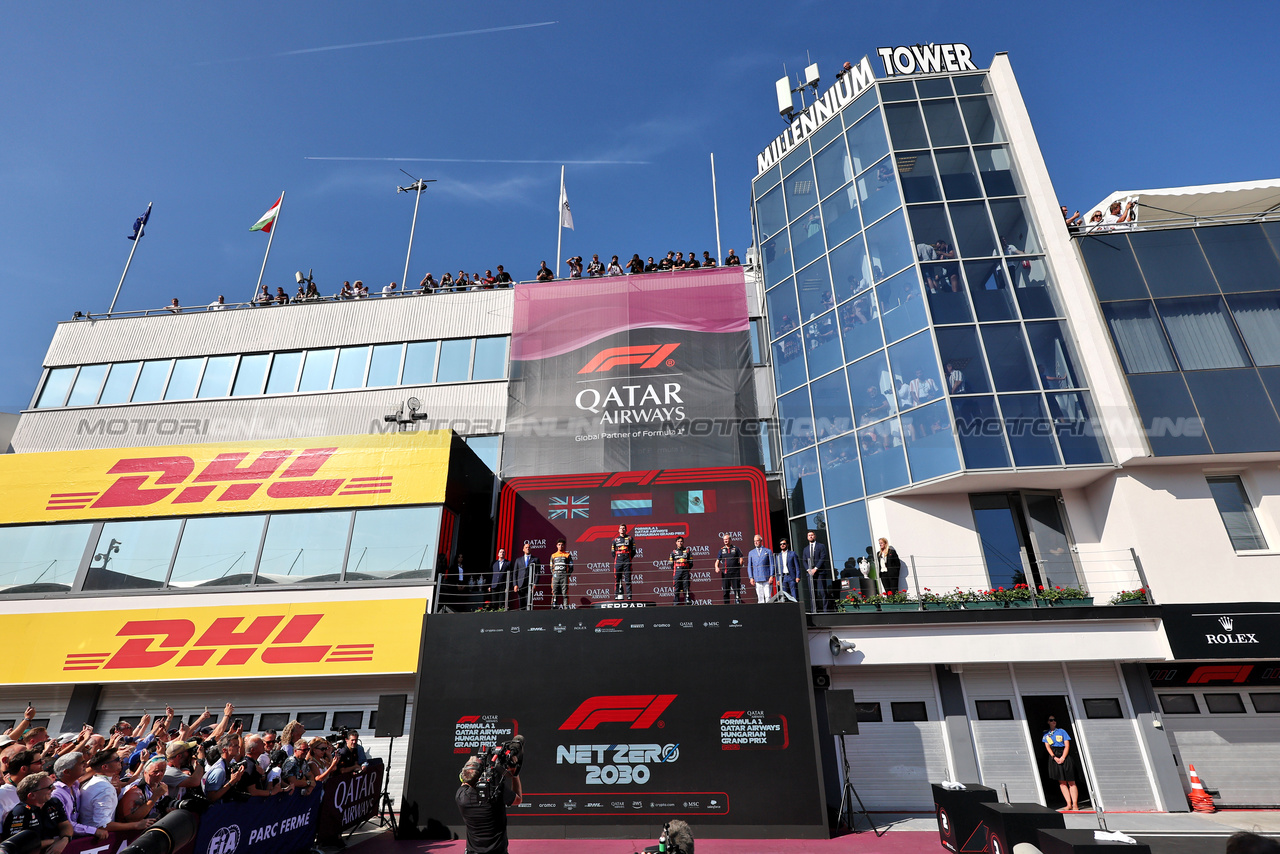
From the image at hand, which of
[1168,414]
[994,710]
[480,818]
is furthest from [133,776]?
[1168,414]

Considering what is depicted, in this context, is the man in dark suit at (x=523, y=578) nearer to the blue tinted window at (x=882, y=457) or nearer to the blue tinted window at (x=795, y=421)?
the blue tinted window at (x=795, y=421)

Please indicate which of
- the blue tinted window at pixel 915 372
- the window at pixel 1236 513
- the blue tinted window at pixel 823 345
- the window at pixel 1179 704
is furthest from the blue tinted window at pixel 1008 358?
the window at pixel 1179 704

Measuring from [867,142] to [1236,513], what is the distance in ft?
43.4

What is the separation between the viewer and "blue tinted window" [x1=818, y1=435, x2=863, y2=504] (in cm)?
1650

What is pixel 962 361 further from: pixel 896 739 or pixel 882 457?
pixel 896 739

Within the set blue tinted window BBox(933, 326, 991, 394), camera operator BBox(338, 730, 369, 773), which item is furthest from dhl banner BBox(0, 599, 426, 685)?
blue tinted window BBox(933, 326, 991, 394)

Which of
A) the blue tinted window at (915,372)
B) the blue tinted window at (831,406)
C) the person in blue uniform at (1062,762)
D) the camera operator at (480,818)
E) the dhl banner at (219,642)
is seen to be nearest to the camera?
the camera operator at (480,818)

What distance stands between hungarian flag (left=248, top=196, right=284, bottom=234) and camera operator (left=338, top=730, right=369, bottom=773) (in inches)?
871

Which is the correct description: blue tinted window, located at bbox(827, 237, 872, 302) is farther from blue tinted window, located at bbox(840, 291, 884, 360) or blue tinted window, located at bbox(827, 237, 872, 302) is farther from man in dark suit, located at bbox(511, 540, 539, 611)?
man in dark suit, located at bbox(511, 540, 539, 611)

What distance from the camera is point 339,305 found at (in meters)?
22.8

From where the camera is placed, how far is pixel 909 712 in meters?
13.7

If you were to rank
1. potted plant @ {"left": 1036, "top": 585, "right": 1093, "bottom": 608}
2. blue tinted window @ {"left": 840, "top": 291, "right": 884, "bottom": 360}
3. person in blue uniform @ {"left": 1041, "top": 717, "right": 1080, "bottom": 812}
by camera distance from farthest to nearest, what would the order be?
blue tinted window @ {"left": 840, "top": 291, "right": 884, "bottom": 360} → potted plant @ {"left": 1036, "top": 585, "right": 1093, "bottom": 608} → person in blue uniform @ {"left": 1041, "top": 717, "right": 1080, "bottom": 812}

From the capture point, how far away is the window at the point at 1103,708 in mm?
13258

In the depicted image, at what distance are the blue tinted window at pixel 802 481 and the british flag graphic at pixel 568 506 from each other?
5.85 meters
